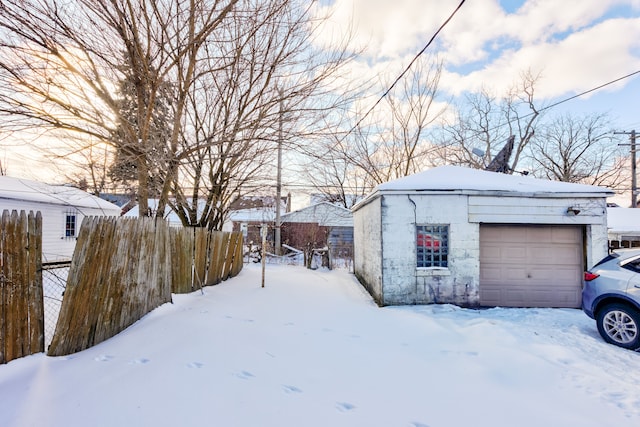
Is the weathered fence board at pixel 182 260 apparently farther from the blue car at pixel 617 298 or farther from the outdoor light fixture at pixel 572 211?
the outdoor light fixture at pixel 572 211

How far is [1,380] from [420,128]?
19.3 metres

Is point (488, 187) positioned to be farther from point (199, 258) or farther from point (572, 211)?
point (199, 258)

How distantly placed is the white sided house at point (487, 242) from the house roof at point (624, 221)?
14.4 meters

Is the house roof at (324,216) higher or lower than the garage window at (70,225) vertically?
higher

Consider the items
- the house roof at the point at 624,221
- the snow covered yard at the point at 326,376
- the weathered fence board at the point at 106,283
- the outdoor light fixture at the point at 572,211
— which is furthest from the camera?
the house roof at the point at 624,221

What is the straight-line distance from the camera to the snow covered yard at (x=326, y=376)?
2.67 m

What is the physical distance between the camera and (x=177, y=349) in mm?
3926

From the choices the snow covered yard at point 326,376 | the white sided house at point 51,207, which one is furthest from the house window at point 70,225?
the snow covered yard at point 326,376

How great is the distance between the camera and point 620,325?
476 cm

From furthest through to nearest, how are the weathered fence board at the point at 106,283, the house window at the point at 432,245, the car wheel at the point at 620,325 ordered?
the house window at the point at 432,245 → the car wheel at the point at 620,325 → the weathered fence board at the point at 106,283

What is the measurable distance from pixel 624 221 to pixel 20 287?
26647 mm

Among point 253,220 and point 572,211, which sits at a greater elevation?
point 253,220

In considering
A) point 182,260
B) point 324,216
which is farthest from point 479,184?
point 324,216

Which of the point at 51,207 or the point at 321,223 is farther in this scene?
the point at 321,223
